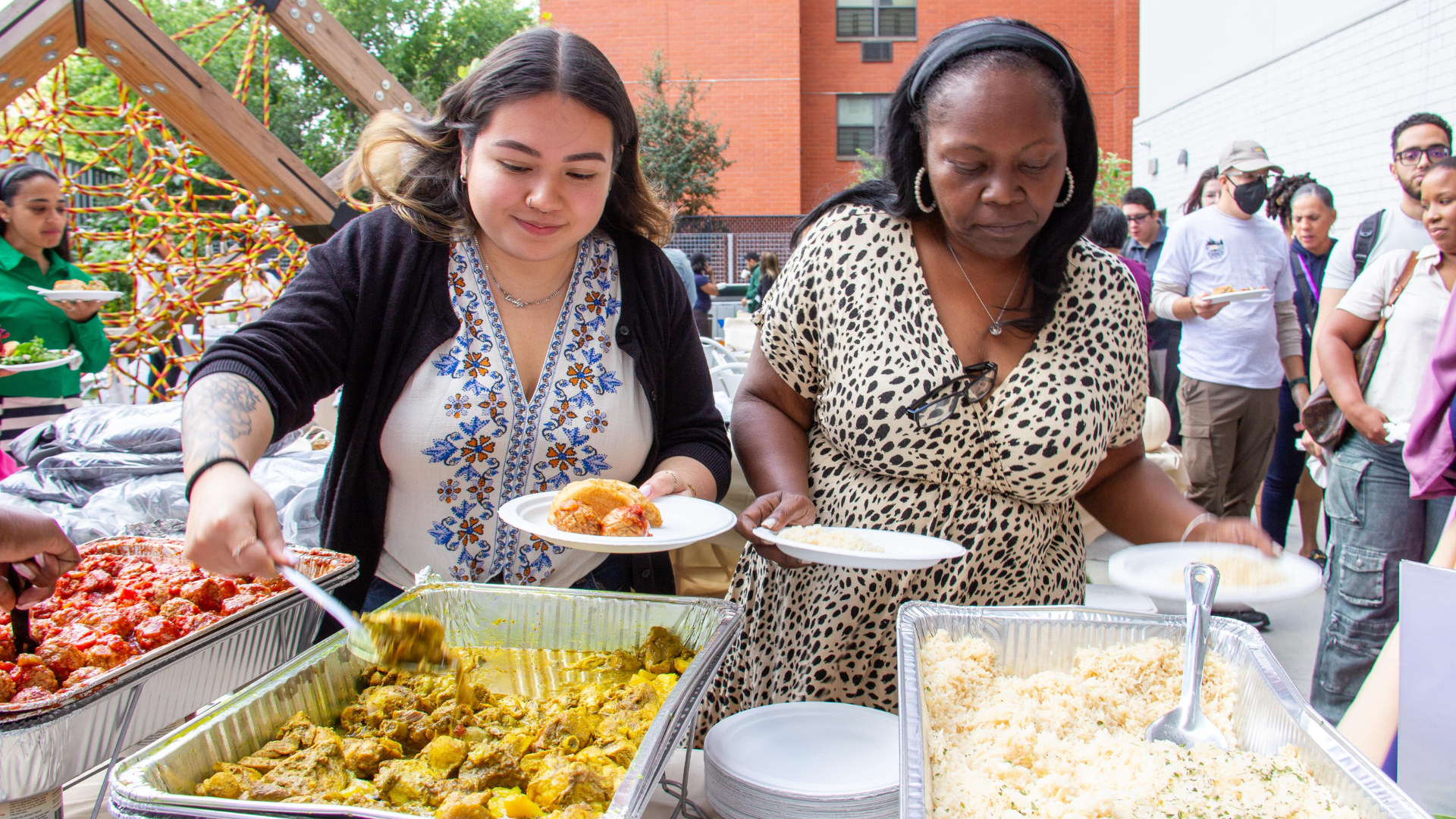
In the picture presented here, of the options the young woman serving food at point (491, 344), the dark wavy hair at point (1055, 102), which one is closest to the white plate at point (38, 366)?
the young woman serving food at point (491, 344)

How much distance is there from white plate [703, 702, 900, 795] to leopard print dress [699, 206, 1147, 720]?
0.36 m

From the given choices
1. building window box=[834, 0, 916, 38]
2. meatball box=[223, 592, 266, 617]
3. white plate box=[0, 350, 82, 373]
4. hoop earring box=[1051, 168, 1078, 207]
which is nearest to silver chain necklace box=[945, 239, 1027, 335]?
hoop earring box=[1051, 168, 1078, 207]

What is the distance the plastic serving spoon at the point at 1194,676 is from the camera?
3.78 ft

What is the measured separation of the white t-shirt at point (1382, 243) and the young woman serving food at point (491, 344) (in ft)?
10.2

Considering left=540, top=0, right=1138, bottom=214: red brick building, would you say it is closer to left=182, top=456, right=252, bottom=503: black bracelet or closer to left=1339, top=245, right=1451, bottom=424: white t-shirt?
left=1339, top=245, right=1451, bottom=424: white t-shirt

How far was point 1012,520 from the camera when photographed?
1.63 metres

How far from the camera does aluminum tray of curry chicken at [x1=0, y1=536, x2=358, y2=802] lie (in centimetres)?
100

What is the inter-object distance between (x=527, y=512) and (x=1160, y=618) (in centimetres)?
100

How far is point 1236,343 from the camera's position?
4633mm

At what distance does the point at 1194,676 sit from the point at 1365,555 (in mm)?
2064

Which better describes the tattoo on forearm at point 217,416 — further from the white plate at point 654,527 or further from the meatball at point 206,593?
the white plate at point 654,527

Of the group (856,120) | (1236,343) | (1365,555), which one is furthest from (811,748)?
(856,120)

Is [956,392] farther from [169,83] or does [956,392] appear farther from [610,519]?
[169,83]

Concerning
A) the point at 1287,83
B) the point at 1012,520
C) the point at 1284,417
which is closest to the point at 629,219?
the point at 1012,520
